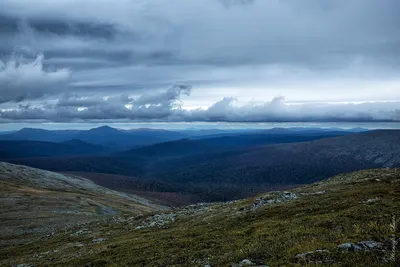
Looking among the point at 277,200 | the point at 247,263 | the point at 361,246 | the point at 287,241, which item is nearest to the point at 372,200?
the point at 287,241

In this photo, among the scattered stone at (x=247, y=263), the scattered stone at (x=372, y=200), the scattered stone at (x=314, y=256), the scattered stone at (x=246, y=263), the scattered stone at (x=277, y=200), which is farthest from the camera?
the scattered stone at (x=277, y=200)

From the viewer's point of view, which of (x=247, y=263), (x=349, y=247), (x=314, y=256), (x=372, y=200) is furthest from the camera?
(x=372, y=200)

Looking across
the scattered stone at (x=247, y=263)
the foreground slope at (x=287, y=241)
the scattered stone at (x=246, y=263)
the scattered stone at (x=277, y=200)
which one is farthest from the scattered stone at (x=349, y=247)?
the scattered stone at (x=277, y=200)

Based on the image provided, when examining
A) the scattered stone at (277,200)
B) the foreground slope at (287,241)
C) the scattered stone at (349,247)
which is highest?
the scattered stone at (349,247)

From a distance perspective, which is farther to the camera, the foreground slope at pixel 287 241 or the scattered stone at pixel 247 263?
the scattered stone at pixel 247 263

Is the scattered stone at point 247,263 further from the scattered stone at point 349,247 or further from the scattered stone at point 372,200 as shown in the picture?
the scattered stone at point 372,200

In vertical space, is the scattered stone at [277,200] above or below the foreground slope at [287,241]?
below

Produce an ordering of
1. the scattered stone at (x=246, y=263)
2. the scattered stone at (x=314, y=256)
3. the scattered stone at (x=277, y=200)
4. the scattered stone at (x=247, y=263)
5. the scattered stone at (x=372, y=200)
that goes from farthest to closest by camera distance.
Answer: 1. the scattered stone at (x=277, y=200)
2. the scattered stone at (x=372, y=200)
3. the scattered stone at (x=246, y=263)
4. the scattered stone at (x=247, y=263)
5. the scattered stone at (x=314, y=256)

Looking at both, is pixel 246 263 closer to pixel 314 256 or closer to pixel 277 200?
pixel 314 256

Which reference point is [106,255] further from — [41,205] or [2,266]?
[41,205]
